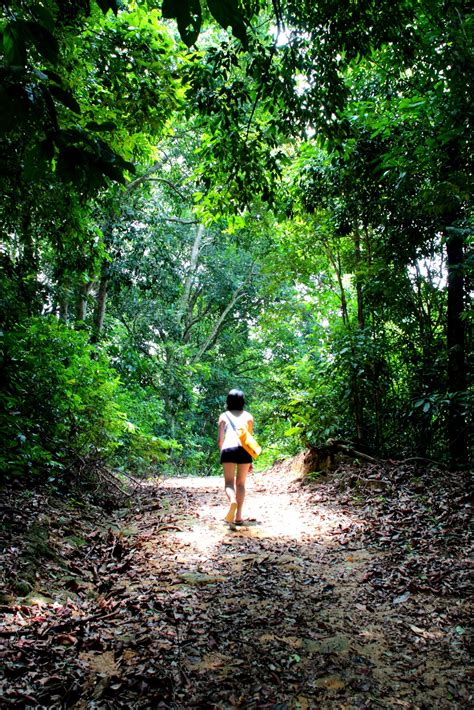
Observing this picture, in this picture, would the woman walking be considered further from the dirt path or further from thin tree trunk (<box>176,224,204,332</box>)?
thin tree trunk (<box>176,224,204,332</box>)

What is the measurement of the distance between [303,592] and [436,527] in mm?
1812

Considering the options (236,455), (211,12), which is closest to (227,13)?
(211,12)

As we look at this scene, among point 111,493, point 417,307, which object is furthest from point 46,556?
point 417,307

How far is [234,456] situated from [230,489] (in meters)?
0.41

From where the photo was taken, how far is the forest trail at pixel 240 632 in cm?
217

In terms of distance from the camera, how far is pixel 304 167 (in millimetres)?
7320

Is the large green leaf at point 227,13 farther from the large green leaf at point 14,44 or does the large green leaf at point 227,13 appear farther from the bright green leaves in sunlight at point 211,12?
the large green leaf at point 14,44

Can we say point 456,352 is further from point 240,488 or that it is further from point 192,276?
point 192,276

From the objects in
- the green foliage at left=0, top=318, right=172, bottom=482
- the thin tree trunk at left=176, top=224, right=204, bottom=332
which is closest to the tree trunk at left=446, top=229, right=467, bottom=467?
the green foliage at left=0, top=318, right=172, bottom=482

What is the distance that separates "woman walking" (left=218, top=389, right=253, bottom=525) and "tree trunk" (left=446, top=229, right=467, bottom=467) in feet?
9.31

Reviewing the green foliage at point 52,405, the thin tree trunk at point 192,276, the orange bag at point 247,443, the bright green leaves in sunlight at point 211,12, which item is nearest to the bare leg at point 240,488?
the orange bag at point 247,443

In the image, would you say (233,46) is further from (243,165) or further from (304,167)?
(304,167)

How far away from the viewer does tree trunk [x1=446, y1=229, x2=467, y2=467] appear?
239 inches

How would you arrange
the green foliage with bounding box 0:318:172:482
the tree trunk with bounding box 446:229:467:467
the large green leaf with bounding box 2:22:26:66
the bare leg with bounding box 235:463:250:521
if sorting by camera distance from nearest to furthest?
the large green leaf with bounding box 2:22:26:66 → the green foliage with bounding box 0:318:172:482 → the bare leg with bounding box 235:463:250:521 → the tree trunk with bounding box 446:229:467:467
